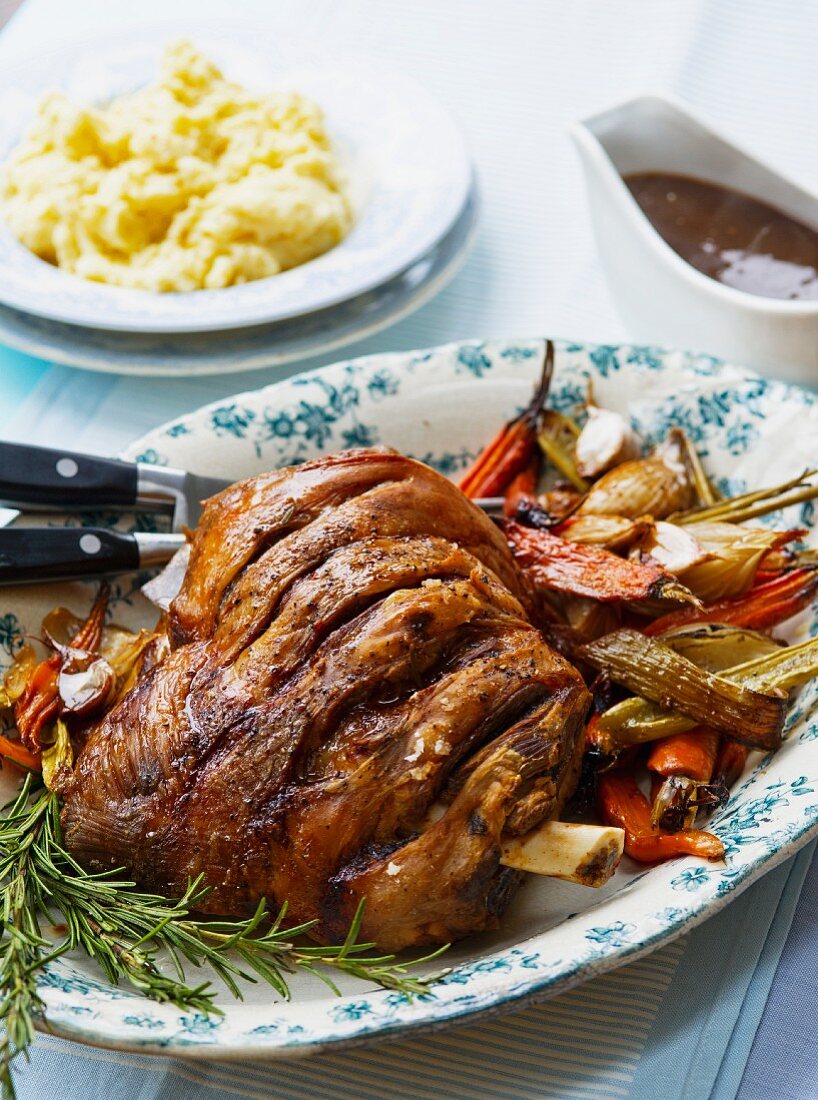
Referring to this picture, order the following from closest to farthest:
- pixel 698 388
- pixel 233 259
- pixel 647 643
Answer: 1. pixel 647 643
2. pixel 698 388
3. pixel 233 259

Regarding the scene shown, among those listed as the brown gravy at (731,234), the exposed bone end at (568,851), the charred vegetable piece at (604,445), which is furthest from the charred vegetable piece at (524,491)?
the exposed bone end at (568,851)

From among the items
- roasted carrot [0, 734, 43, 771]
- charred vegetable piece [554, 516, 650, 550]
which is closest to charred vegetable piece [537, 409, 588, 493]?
charred vegetable piece [554, 516, 650, 550]

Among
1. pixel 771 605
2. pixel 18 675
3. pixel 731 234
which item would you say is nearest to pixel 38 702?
pixel 18 675

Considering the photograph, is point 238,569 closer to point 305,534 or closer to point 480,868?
point 305,534

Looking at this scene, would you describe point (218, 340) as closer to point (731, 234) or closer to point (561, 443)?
point (561, 443)

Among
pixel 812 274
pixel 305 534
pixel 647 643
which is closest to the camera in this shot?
pixel 305 534

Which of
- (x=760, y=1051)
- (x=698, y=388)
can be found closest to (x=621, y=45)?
(x=698, y=388)
